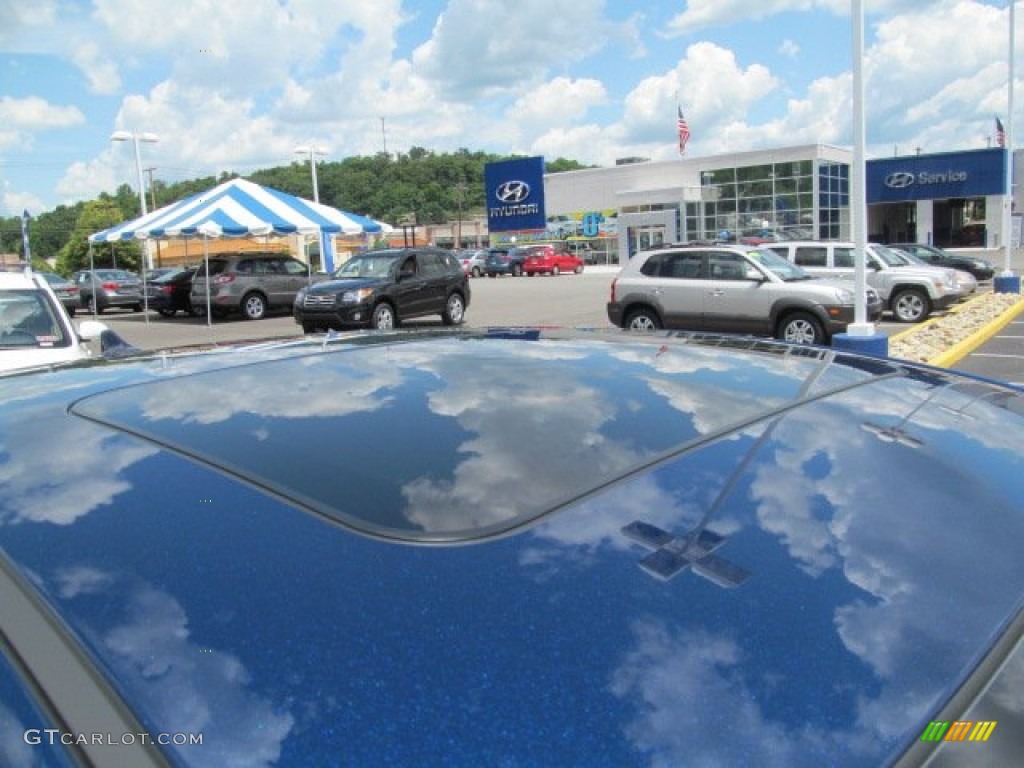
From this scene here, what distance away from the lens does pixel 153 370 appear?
2.18m

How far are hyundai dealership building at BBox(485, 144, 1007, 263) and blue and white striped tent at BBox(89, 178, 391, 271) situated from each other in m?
30.8

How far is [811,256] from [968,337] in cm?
515

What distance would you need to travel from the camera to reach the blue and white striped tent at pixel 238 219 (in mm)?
19719

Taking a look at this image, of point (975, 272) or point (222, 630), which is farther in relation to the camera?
point (975, 272)

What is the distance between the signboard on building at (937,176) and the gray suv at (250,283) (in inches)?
1675

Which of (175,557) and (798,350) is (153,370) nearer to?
(175,557)

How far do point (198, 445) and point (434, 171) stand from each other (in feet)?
361

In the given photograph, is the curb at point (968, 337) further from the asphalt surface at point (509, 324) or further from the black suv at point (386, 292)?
the black suv at point (386, 292)

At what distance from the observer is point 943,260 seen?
25.1 metres

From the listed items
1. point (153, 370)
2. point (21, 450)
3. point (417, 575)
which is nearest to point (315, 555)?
point (417, 575)

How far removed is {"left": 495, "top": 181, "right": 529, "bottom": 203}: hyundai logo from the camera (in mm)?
52281

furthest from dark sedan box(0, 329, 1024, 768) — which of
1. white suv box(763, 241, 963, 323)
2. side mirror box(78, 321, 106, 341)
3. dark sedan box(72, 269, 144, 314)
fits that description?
dark sedan box(72, 269, 144, 314)

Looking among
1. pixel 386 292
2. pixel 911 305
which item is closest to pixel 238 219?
pixel 386 292

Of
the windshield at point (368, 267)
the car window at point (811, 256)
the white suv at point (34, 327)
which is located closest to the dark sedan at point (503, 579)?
the white suv at point (34, 327)
